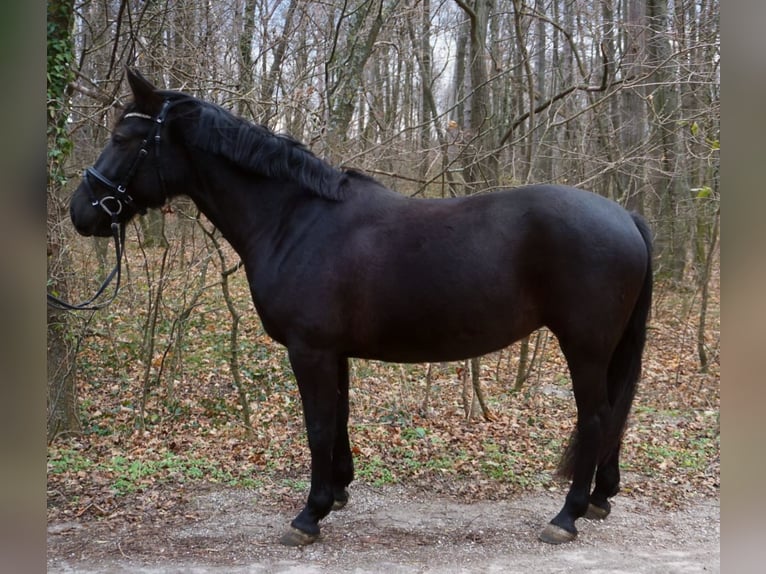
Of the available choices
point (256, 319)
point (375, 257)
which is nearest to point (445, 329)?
point (375, 257)

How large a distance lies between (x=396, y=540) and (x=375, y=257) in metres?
1.80

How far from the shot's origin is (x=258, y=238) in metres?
3.82

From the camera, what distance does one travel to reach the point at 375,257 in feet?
12.0

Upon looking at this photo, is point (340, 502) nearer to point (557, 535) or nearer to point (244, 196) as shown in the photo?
point (557, 535)

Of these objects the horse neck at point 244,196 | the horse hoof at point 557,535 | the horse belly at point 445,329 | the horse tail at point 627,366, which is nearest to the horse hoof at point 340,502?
the horse belly at point 445,329

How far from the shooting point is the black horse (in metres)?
3.60

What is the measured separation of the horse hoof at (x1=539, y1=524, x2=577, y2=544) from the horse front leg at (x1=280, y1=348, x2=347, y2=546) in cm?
137

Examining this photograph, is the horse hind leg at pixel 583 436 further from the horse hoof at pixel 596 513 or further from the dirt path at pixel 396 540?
the horse hoof at pixel 596 513

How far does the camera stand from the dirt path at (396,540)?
3455mm

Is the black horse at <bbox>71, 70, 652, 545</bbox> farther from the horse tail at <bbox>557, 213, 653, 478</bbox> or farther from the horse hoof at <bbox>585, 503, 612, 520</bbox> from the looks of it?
the horse hoof at <bbox>585, 503, 612, 520</bbox>

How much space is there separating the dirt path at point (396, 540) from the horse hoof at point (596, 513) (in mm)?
65

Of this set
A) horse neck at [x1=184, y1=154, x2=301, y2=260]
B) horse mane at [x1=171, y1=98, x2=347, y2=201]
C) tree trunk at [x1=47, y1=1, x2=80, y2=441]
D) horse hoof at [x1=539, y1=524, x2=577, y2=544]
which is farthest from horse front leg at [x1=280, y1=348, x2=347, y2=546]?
tree trunk at [x1=47, y1=1, x2=80, y2=441]

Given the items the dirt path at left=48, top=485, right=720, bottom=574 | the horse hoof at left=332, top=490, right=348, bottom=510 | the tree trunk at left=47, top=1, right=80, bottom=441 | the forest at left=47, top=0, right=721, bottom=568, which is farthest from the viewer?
the forest at left=47, top=0, right=721, bottom=568
